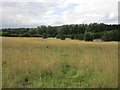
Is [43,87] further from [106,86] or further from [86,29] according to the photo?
[86,29]

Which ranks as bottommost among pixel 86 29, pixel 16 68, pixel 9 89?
pixel 9 89

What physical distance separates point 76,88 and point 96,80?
0.77 metres

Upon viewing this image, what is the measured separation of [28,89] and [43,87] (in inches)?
15.5

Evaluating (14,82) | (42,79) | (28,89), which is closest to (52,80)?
(42,79)

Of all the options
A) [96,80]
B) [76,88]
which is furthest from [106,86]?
[76,88]

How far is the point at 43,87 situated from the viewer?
303 centimetres

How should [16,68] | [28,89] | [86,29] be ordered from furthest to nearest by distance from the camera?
[86,29] → [16,68] → [28,89]

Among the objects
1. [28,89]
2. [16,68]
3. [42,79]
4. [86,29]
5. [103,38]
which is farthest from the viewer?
[86,29]

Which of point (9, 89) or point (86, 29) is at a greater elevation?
point (86, 29)

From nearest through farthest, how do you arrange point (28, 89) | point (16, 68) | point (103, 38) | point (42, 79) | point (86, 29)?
point (28, 89), point (42, 79), point (16, 68), point (103, 38), point (86, 29)

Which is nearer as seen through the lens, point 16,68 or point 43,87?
point 43,87

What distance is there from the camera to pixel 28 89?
116 inches

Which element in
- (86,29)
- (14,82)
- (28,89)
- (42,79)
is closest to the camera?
(28,89)

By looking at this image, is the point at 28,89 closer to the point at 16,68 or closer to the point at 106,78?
the point at 16,68
